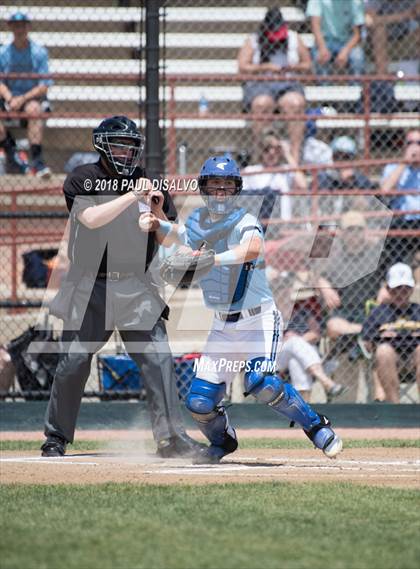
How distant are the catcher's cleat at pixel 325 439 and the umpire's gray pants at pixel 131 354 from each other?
105 cm

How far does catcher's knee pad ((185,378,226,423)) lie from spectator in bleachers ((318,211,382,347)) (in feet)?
11.8

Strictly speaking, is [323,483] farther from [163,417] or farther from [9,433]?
[9,433]

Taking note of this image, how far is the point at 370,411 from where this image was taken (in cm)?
1009

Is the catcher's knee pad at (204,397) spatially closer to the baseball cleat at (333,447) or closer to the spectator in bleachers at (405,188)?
the baseball cleat at (333,447)

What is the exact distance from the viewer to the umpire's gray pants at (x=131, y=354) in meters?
7.80

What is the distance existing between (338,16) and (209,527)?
1020cm

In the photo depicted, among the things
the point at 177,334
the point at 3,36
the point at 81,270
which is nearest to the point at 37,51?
the point at 3,36

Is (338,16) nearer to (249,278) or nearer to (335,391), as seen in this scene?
(335,391)

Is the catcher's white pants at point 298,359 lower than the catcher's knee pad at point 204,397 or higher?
lower

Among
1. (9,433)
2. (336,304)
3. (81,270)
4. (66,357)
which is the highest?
(81,270)

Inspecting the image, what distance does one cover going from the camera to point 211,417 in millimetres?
7395

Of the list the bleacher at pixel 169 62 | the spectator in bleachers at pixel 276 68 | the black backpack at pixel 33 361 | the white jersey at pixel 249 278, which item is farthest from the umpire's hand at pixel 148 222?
the bleacher at pixel 169 62

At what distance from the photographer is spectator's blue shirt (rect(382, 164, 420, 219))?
38.9 feet

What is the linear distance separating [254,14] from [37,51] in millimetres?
3977
